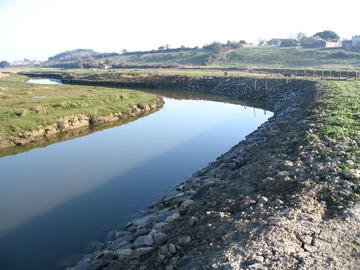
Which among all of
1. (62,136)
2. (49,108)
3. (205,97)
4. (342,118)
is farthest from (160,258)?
(205,97)

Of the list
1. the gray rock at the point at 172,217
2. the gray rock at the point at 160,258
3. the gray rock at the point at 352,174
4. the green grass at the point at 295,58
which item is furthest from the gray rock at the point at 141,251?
the green grass at the point at 295,58

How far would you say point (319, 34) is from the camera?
16450 cm

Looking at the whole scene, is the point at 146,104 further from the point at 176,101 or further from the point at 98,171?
the point at 98,171

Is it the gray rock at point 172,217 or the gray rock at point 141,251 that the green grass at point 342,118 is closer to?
the gray rock at point 172,217

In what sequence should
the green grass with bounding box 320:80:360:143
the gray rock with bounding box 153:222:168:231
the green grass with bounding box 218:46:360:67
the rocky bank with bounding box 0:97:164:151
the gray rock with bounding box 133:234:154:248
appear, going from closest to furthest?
the gray rock with bounding box 133:234:154:248 < the gray rock with bounding box 153:222:168:231 < the green grass with bounding box 320:80:360:143 < the rocky bank with bounding box 0:97:164:151 < the green grass with bounding box 218:46:360:67

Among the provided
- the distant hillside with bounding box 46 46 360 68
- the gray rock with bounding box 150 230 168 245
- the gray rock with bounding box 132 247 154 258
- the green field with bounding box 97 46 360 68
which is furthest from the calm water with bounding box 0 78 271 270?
the distant hillside with bounding box 46 46 360 68

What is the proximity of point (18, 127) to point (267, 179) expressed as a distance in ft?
76.0

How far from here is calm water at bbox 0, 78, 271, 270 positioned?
12484 millimetres

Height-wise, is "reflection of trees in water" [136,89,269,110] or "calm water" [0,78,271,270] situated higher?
"calm water" [0,78,271,270]

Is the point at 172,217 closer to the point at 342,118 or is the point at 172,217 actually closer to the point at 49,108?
the point at 342,118

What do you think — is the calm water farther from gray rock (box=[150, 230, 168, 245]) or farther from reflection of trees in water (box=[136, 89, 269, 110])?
reflection of trees in water (box=[136, 89, 269, 110])

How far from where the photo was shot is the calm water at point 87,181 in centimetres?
1248

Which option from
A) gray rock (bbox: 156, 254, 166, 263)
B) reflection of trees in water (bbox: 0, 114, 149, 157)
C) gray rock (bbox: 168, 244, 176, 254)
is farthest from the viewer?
reflection of trees in water (bbox: 0, 114, 149, 157)

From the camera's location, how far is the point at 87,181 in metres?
18.5
